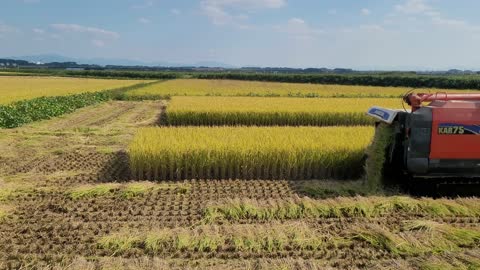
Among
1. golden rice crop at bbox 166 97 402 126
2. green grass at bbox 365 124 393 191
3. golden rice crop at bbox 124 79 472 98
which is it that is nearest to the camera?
green grass at bbox 365 124 393 191

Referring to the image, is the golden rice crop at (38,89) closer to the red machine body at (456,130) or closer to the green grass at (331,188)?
the green grass at (331,188)

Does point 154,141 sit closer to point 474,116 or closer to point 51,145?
point 51,145

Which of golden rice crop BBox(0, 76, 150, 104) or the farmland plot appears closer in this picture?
the farmland plot

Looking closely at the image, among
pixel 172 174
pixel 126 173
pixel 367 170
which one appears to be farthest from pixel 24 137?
pixel 367 170

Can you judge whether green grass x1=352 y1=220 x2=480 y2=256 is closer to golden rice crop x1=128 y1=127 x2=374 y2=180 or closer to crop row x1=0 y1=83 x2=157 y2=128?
golden rice crop x1=128 y1=127 x2=374 y2=180

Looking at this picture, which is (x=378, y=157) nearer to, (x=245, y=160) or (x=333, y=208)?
(x=333, y=208)

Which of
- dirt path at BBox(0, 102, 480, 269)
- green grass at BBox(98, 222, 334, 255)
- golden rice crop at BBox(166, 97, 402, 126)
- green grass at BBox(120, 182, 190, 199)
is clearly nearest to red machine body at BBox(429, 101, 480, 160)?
dirt path at BBox(0, 102, 480, 269)

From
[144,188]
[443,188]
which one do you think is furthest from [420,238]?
[144,188]

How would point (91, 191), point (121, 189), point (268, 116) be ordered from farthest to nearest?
point (268, 116) → point (121, 189) → point (91, 191)
